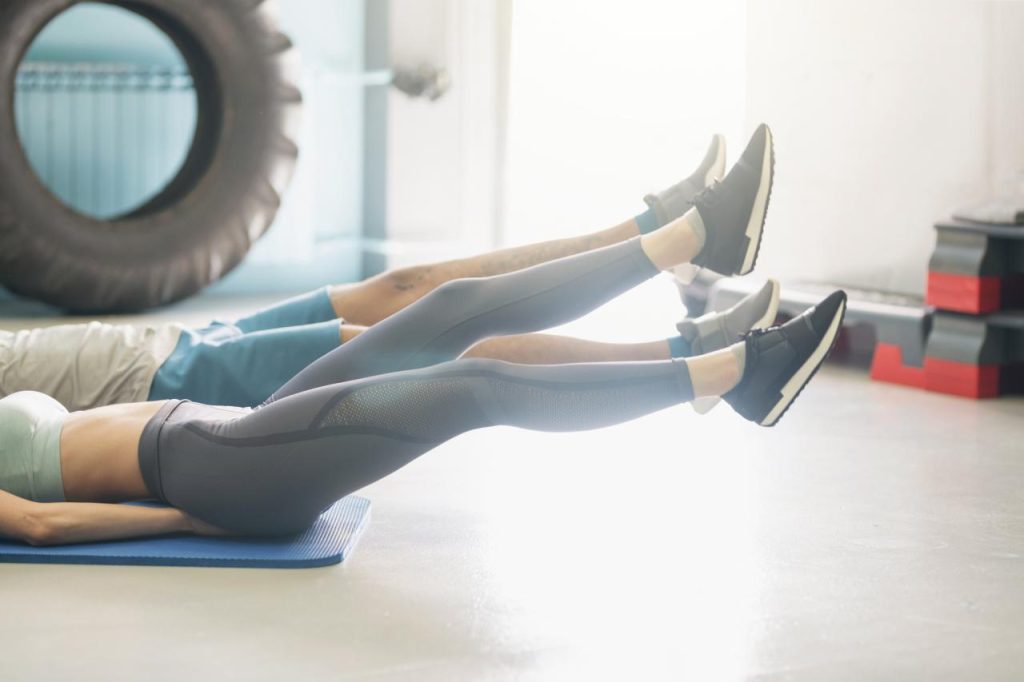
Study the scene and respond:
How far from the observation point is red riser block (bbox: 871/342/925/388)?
12.4ft

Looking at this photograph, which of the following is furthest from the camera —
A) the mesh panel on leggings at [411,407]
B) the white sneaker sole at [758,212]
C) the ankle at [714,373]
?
the white sneaker sole at [758,212]

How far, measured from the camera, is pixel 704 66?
446cm

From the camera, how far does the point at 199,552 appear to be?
6.82 ft

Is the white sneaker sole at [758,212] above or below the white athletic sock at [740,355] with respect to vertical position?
above

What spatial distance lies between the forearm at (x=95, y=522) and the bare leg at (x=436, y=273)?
79cm

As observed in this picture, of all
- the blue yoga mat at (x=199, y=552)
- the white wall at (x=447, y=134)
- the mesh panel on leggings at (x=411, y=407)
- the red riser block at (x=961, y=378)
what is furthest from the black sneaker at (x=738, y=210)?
the white wall at (x=447, y=134)

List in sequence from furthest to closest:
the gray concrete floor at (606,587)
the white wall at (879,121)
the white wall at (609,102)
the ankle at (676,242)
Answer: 1. the white wall at (609,102)
2. the white wall at (879,121)
3. the ankle at (676,242)
4. the gray concrete floor at (606,587)

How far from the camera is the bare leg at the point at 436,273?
8.80ft

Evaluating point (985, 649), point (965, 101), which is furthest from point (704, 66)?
point (985, 649)

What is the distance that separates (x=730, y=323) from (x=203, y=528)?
1.10 metres

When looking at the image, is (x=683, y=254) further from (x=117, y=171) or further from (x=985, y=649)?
(x=117, y=171)

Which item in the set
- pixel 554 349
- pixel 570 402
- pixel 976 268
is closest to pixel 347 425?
pixel 570 402

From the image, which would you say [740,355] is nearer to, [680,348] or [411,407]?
[680,348]

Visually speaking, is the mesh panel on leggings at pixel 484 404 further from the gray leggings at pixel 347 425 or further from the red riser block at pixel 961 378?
the red riser block at pixel 961 378
